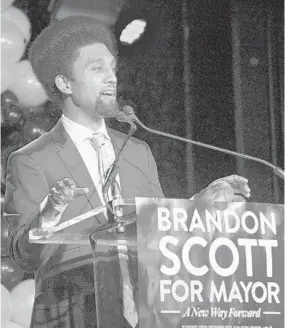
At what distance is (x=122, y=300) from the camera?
2061 millimetres

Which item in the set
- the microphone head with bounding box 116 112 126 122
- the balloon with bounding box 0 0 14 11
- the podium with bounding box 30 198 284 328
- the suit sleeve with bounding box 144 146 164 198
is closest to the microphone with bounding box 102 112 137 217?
the microphone head with bounding box 116 112 126 122

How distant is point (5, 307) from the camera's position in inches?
90.2

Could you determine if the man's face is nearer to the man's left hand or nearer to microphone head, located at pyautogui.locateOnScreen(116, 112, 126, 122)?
microphone head, located at pyautogui.locateOnScreen(116, 112, 126, 122)

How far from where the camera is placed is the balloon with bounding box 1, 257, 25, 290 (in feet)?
7.75

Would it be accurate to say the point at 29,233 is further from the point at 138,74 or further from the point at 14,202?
the point at 138,74

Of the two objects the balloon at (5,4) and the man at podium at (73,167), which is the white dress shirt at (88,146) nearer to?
the man at podium at (73,167)

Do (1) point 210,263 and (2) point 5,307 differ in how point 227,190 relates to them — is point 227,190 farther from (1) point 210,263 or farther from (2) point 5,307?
(2) point 5,307

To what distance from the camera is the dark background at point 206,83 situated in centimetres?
269

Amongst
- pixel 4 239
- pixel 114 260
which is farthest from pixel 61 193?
pixel 4 239

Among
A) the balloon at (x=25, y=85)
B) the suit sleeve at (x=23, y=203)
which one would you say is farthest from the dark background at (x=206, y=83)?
the suit sleeve at (x=23, y=203)

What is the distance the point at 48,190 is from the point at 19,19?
0.58 meters

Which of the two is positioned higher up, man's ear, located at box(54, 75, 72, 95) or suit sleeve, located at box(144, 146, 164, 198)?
man's ear, located at box(54, 75, 72, 95)

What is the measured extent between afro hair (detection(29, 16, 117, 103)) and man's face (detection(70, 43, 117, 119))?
1.1 inches

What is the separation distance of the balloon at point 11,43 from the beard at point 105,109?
0.30 meters
